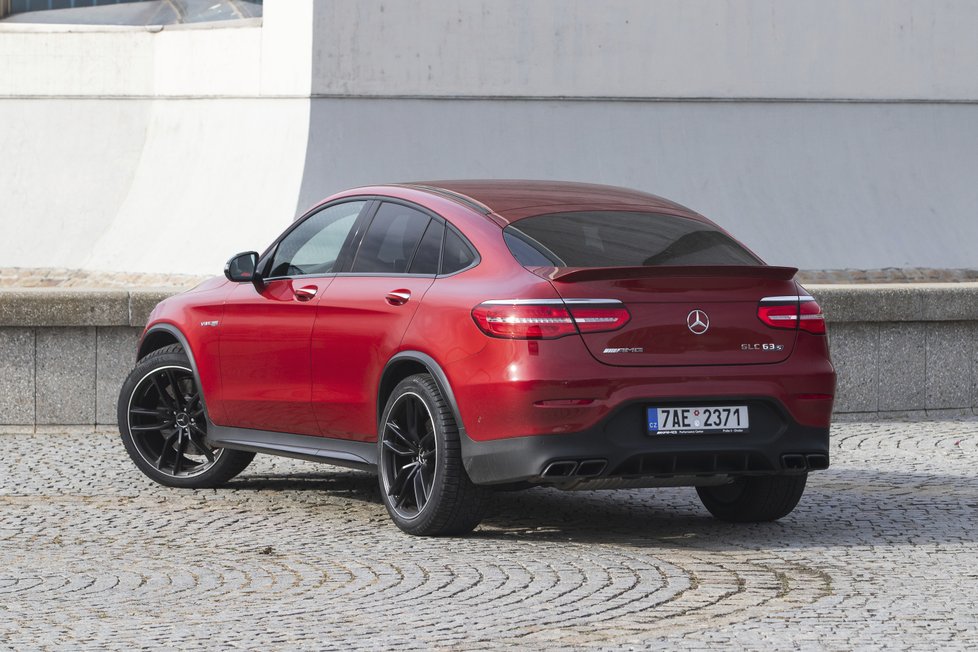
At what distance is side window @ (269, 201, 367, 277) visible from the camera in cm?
829

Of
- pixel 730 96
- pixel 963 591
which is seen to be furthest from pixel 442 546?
pixel 730 96

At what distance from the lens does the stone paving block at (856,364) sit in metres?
12.1

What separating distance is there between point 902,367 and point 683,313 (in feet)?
18.6

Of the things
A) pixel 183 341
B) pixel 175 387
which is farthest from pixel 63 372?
pixel 183 341

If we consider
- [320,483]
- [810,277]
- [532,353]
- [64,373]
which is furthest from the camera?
[810,277]

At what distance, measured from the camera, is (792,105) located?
55.3 ft

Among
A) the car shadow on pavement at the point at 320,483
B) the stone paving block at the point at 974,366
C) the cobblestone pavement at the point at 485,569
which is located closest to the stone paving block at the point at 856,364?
the stone paving block at the point at 974,366

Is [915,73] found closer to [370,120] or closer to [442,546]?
[370,120]

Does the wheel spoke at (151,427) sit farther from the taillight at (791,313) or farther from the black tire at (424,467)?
the taillight at (791,313)

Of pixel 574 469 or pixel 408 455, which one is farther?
pixel 408 455

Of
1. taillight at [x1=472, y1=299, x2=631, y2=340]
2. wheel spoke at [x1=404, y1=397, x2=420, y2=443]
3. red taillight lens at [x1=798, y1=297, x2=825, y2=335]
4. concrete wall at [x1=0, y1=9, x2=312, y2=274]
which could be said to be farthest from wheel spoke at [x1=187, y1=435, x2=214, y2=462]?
concrete wall at [x1=0, y1=9, x2=312, y2=274]

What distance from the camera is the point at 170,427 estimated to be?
927 cm

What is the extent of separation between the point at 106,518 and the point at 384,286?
5.75ft

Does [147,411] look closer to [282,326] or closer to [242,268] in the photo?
[242,268]
